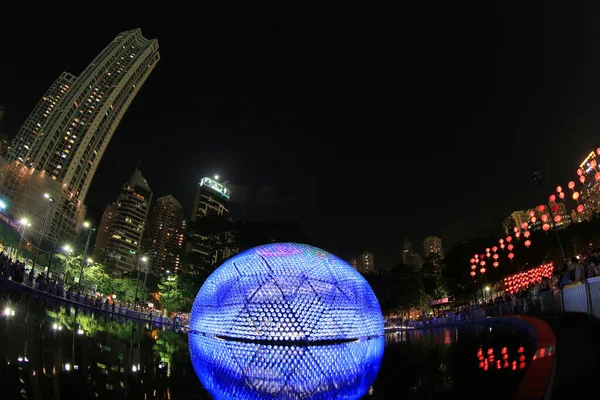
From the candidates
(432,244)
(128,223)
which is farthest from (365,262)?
(128,223)

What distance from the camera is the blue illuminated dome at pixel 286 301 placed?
1096 cm

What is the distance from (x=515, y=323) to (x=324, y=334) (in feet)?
33.3

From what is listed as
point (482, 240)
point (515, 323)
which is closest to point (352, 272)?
point (515, 323)

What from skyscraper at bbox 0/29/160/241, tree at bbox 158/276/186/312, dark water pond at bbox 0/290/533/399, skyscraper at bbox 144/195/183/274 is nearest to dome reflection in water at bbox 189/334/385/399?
dark water pond at bbox 0/290/533/399

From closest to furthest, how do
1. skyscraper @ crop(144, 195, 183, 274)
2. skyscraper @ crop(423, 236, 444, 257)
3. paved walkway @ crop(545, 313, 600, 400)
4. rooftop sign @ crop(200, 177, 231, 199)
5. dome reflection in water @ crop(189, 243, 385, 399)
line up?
paved walkway @ crop(545, 313, 600, 400) → dome reflection in water @ crop(189, 243, 385, 399) → rooftop sign @ crop(200, 177, 231, 199) → skyscraper @ crop(144, 195, 183, 274) → skyscraper @ crop(423, 236, 444, 257)

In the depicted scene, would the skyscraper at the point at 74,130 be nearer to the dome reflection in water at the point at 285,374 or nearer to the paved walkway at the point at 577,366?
the dome reflection in water at the point at 285,374

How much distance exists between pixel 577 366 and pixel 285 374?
4.25 metres

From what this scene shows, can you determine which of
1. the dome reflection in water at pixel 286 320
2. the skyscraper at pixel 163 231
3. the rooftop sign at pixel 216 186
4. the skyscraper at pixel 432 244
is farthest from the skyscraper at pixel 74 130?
the skyscraper at pixel 432 244

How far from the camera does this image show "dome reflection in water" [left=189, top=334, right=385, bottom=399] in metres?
4.50

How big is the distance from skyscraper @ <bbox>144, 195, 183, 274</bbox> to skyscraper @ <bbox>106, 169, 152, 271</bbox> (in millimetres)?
12936

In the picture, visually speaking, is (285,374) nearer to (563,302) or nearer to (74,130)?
(563,302)

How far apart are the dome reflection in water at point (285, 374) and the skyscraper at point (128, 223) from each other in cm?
11571

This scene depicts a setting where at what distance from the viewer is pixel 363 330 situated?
1221 cm

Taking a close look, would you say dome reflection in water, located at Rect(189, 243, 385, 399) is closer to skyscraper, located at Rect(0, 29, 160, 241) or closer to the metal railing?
the metal railing
